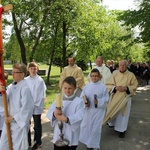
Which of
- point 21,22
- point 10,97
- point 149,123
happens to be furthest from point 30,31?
point 10,97

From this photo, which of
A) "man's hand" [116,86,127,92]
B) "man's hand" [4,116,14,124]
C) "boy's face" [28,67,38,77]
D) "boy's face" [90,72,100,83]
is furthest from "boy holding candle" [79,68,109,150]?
"man's hand" [4,116,14,124]

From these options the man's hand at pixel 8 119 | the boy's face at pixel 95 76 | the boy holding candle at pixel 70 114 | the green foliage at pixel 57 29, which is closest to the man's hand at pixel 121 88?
the boy's face at pixel 95 76

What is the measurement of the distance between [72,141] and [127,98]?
3.58m

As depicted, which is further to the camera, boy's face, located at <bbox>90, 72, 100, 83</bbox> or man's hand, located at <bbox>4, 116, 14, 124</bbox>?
boy's face, located at <bbox>90, 72, 100, 83</bbox>

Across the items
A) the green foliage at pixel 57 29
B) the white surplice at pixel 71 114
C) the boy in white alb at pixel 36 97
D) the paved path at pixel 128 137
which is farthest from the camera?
the green foliage at pixel 57 29

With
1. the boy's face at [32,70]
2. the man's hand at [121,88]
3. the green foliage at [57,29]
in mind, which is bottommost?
the man's hand at [121,88]

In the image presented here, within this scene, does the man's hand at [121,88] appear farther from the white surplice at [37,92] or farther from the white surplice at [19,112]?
the white surplice at [19,112]

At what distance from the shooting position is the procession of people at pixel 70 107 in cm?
401

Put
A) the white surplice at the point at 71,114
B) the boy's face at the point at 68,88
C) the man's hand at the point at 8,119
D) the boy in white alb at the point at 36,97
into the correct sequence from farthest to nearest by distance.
Answer: the boy in white alb at the point at 36,97, the white surplice at the point at 71,114, the boy's face at the point at 68,88, the man's hand at the point at 8,119

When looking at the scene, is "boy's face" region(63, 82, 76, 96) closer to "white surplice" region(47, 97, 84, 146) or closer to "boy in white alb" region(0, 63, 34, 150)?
"white surplice" region(47, 97, 84, 146)

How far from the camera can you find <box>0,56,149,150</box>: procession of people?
4008 mm

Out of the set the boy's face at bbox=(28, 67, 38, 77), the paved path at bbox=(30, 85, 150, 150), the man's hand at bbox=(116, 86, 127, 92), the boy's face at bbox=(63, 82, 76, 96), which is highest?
the boy's face at bbox=(28, 67, 38, 77)

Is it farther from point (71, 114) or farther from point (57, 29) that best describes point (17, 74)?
point (57, 29)

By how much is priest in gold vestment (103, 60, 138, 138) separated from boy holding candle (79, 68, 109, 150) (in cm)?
141
